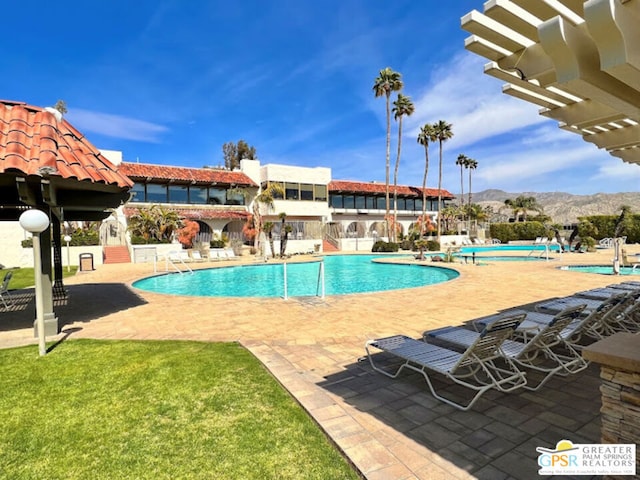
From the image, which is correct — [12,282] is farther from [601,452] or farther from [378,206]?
[378,206]

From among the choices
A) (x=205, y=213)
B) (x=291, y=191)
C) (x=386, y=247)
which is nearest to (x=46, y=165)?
(x=205, y=213)

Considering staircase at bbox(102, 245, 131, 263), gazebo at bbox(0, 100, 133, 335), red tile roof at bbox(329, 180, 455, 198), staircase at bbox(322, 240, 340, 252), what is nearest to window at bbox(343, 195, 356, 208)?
red tile roof at bbox(329, 180, 455, 198)

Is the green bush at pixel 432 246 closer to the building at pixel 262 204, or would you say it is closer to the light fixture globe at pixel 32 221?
the building at pixel 262 204

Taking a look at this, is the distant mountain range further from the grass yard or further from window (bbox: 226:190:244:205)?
the grass yard

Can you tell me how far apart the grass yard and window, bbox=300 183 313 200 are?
32.5 metres

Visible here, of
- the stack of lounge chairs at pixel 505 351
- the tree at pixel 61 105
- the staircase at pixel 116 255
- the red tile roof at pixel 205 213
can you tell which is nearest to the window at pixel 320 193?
the red tile roof at pixel 205 213

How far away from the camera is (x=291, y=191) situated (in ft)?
121

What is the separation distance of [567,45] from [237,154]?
5705 centimetres

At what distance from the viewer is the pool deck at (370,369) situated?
10.3ft

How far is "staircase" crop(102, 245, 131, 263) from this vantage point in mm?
26391

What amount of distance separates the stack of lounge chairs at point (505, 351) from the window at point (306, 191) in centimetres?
3204

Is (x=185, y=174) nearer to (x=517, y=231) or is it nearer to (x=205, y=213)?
(x=205, y=213)

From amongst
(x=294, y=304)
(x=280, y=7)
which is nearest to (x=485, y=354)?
(x=294, y=304)

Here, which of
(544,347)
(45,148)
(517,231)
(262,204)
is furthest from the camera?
(517,231)
